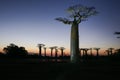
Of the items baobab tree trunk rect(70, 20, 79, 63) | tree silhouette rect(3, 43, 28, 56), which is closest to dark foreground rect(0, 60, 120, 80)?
baobab tree trunk rect(70, 20, 79, 63)

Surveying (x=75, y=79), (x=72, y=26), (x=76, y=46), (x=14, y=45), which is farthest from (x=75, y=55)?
(x=14, y=45)

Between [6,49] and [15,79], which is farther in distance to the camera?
[6,49]

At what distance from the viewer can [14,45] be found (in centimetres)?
9838

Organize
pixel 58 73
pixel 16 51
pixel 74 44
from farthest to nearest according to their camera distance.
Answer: pixel 16 51 < pixel 74 44 < pixel 58 73

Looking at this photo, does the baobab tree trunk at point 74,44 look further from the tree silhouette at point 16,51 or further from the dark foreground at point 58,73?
the tree silhouette at point 16,51

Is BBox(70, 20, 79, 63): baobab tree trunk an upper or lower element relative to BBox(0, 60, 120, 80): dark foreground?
upper

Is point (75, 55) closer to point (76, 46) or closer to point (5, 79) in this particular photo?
point (76, 46)

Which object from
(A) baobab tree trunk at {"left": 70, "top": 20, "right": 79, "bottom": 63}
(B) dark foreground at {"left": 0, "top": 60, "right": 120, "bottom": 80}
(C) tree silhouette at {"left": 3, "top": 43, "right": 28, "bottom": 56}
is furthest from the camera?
(C) tree silhouette at {"left": 3, "top": 43, "right": 28, "bottom": 56}

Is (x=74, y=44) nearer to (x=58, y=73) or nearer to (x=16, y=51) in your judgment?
(x=58, y=73)

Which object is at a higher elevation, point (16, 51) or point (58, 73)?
point (16, 51)

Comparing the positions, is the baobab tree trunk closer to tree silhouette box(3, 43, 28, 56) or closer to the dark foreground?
the dark foreground

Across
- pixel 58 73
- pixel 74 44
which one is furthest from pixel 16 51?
pixel 58 73

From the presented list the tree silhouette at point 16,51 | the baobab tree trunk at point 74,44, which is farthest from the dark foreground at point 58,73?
the tree silhouette at point 16,51

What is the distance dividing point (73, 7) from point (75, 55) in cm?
736
